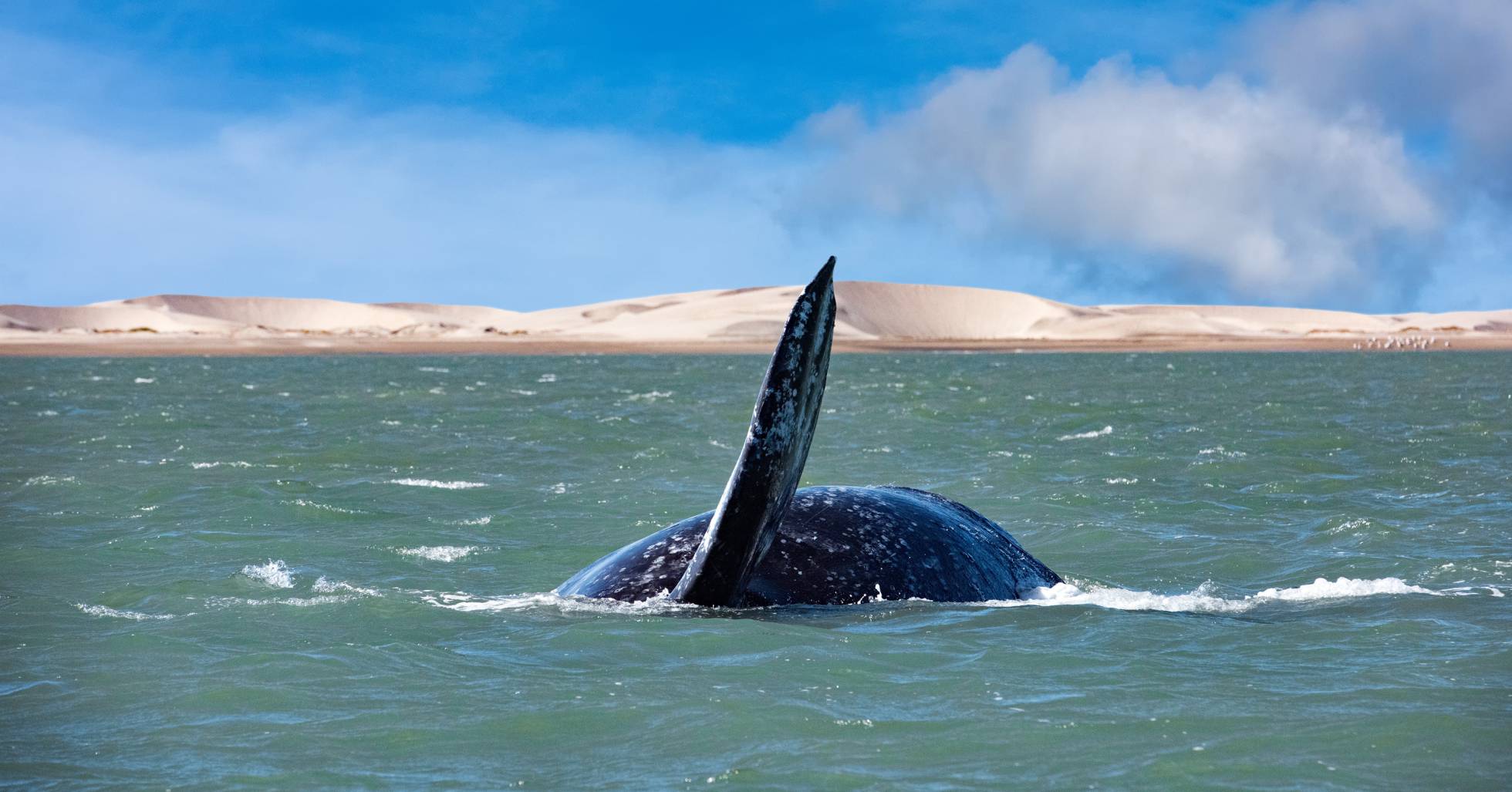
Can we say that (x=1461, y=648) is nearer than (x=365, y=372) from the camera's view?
Yes

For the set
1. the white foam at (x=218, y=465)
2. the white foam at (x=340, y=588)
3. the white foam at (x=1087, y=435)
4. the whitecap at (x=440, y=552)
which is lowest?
the white foam at (x=218, y=465)

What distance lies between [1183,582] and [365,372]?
157ft

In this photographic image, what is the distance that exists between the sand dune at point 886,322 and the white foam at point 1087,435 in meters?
88.1

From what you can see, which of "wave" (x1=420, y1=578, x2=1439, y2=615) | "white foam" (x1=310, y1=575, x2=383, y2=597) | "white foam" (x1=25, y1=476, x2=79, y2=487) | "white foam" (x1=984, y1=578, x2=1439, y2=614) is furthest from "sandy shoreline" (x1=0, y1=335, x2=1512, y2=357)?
"white foam" (x1=984, y1=578, x2=1439, y2=614)

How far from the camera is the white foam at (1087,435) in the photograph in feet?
64.3

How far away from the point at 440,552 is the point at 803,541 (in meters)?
4.13

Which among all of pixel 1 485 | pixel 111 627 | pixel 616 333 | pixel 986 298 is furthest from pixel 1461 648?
pixel 986 298

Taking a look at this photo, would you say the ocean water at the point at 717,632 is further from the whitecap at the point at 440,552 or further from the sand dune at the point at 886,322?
the sand dune at the point at 886,322

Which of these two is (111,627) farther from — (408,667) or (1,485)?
(1,485)

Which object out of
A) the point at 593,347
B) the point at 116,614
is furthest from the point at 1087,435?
the point at 593,347

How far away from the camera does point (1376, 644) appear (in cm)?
605

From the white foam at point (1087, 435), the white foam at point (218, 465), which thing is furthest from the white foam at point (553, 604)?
the white foam at point (1087, 435)

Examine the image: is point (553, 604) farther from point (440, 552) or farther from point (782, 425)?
point (440, 552)

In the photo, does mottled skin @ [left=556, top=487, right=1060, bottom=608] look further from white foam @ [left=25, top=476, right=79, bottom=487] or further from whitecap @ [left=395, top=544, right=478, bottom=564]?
white foam @ [left=25, top=476, right=79, bottom=487]
